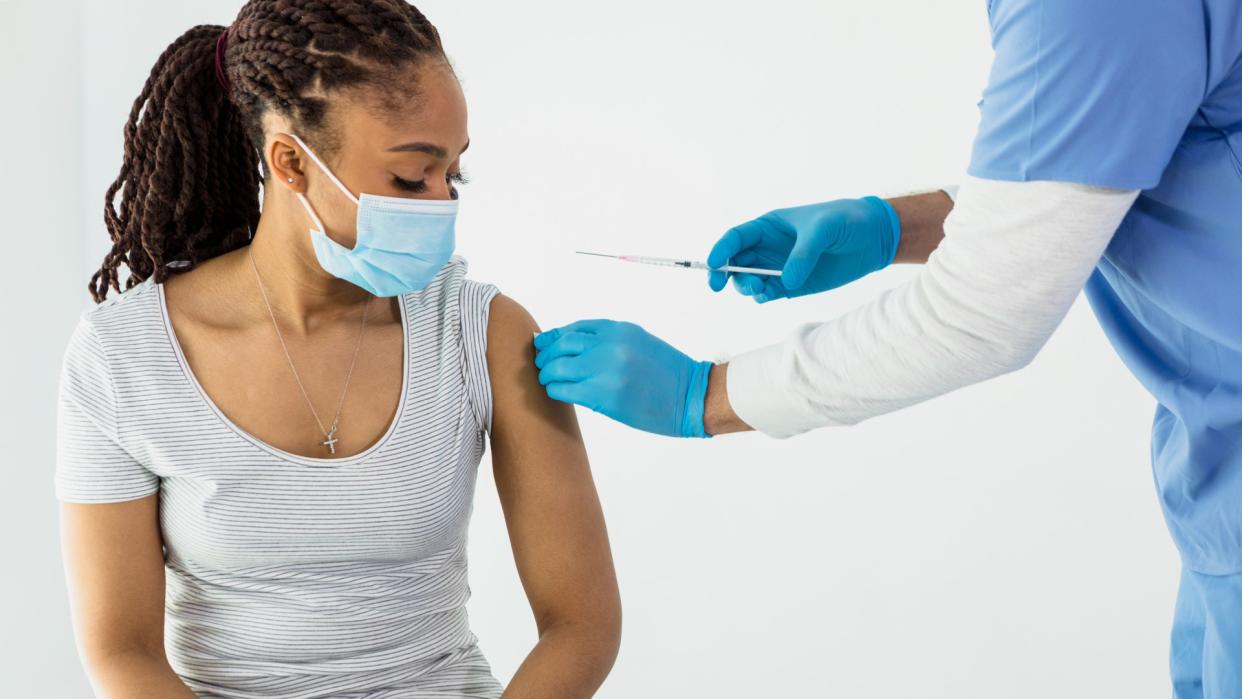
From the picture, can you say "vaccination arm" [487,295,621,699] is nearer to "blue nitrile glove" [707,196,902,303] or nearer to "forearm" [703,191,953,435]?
"blue nitrile glove" [707,196,902,303]

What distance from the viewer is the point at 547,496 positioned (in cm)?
161

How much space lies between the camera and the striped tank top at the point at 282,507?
1.50 metres

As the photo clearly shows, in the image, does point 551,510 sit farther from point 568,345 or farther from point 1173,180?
point 1173,180

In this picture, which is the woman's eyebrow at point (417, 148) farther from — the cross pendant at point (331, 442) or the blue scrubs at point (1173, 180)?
the blue scrubs at point (1173, 180)

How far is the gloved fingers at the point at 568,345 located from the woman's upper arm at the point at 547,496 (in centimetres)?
5

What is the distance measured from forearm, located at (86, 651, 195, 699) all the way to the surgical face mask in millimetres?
528

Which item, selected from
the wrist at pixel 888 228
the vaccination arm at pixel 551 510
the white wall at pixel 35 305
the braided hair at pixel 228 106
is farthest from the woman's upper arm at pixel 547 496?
the white wall at pixel 35 305

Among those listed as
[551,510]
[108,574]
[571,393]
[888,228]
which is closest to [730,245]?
[888,228]

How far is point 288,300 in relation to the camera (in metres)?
1.61

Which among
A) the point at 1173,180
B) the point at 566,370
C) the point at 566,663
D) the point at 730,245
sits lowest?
the point at 566,663

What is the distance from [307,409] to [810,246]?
70 centimetres

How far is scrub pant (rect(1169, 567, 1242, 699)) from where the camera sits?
3.71 feet

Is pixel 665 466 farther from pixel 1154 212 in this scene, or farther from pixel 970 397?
pixel 1154 212

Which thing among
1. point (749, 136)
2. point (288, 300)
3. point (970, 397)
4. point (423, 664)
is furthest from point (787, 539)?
point (288, 300)
